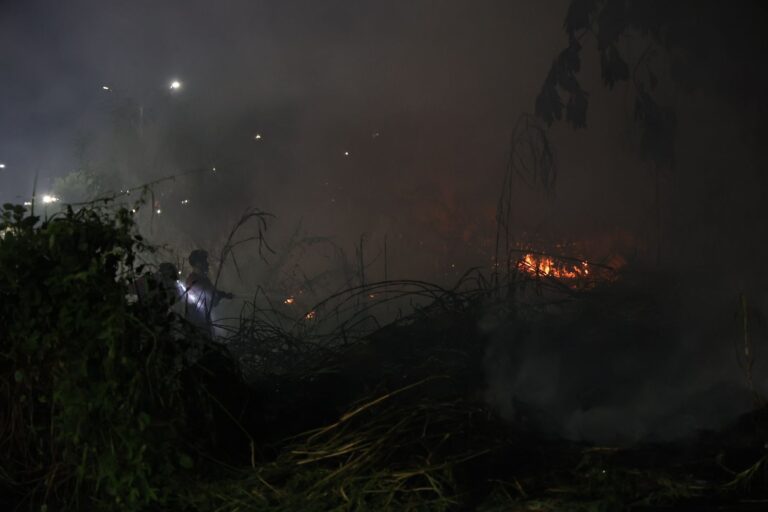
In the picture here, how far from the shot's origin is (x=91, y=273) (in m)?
2.11

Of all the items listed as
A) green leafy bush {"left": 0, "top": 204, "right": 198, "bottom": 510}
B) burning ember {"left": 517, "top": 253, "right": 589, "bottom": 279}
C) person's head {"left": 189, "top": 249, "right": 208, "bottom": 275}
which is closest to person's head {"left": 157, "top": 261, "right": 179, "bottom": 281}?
green leafy bush {"left": 0, "top": 204, "right": 198, "bottom": 510}

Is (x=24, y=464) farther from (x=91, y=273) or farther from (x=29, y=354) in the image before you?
(x=91, y=273)

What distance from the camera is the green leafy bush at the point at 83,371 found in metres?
2.08

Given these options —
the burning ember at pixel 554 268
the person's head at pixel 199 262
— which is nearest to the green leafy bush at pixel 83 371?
the burning ember at pixel 554 268

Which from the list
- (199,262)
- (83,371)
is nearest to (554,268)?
(199,262)

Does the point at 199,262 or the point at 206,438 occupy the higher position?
the point at 199,262

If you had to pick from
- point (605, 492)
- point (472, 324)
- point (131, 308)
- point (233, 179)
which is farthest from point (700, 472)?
point (233, 179)

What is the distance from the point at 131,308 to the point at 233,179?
12323mm

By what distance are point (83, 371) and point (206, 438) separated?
52cm

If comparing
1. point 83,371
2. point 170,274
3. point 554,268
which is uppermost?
point 554,268

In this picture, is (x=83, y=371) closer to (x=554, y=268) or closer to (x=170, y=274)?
(x=170, y=274)

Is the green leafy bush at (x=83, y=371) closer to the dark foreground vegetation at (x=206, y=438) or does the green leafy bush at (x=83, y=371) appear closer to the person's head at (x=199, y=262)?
the dark foreground vegetation at (x=206, y=438)

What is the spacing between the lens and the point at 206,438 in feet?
7.77

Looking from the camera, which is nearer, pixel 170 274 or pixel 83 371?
pixel 83 371
